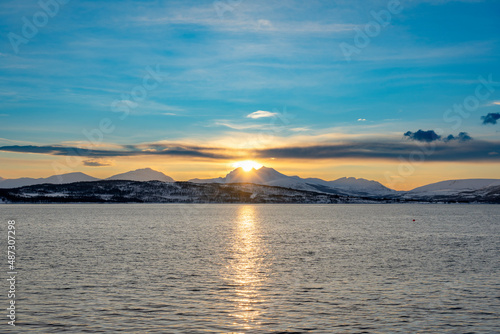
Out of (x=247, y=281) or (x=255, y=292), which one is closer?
(x=255, y=292)

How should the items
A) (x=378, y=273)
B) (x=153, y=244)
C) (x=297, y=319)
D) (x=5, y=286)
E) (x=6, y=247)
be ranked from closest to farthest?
(x=297, y=319)
(x=5, y=286)
(x=378, y=273)
(x=6, y=247)
(x=153, y=244)

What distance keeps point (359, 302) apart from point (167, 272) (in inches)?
994

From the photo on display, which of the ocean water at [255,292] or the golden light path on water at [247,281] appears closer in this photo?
the ocean water at [255,292]

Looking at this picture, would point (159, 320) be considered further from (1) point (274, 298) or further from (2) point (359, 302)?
(2) point (359, 302)

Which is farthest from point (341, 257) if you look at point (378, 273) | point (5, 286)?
point (5, 286)

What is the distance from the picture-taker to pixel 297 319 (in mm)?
34562

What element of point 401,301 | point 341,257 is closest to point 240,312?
point 401,301

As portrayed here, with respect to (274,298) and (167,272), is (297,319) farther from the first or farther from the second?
(167,272)

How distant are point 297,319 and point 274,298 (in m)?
7.18

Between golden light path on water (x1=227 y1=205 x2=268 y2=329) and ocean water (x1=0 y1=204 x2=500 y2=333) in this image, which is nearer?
ocean water (x1=0 y1=204 x2=500 y2=333)

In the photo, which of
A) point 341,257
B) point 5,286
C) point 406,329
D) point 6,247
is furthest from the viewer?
point 6,247

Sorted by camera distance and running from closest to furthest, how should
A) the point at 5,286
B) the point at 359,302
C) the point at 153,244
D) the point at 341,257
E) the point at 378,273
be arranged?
the point at 359,302 → the point at 5,286 → the point at 378,273 → the point at 341,257 → the point at 153,244

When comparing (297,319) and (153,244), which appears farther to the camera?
(153,244)

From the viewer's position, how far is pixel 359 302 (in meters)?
39.9
